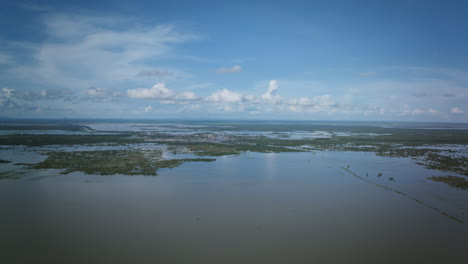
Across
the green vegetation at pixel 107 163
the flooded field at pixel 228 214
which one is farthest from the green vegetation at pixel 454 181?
the green vegetation at pixel 107 163

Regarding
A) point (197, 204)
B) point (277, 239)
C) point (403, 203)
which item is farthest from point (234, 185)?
point (403, 203)

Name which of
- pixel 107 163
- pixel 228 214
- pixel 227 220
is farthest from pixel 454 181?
pixel 107 163

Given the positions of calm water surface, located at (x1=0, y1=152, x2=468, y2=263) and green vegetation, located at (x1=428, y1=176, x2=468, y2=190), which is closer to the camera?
calm water surface, located at (x1=0, y1=152, x2=468, y2=263)

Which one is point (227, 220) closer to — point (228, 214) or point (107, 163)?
point (228, 214)

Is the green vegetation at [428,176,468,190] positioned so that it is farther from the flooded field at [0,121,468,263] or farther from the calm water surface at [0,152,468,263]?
the calm water surface at [0,152,468,263]

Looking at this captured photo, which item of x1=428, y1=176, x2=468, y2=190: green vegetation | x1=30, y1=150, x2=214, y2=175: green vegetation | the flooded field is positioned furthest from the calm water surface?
x1=30, y1=150, x2=214, y2=175: green vegetation

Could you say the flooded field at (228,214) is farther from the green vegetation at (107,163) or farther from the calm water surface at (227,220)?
the green vegetation at (107,163)
